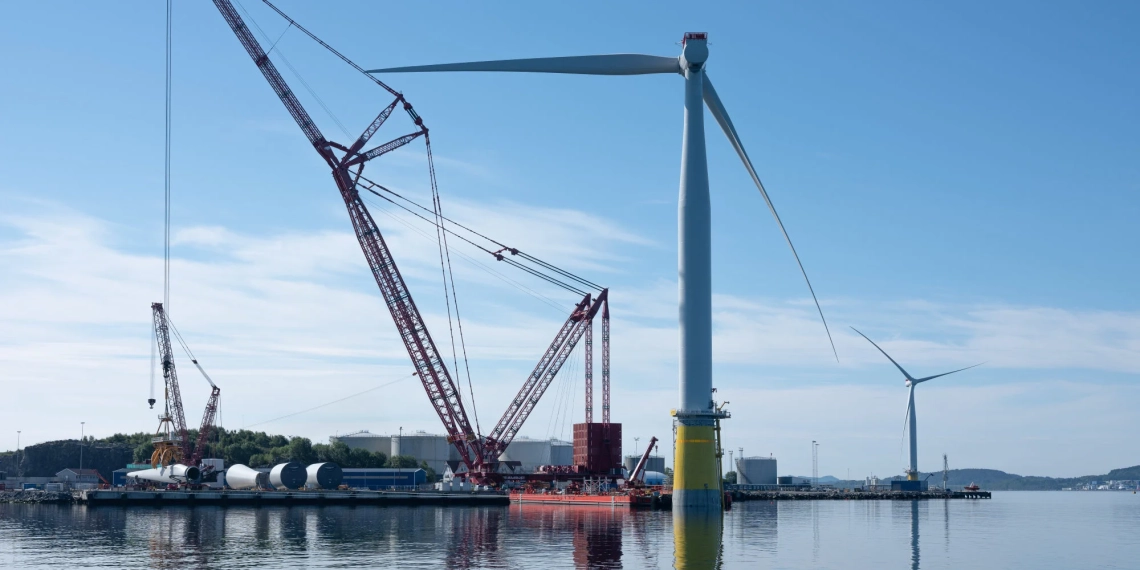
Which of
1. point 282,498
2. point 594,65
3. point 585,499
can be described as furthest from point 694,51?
point 282,498

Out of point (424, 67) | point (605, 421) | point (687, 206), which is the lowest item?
point (605, 421)

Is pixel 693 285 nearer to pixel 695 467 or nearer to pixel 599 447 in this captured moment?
pixel 695 467

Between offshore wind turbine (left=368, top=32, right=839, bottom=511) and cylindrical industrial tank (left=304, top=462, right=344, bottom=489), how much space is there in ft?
330

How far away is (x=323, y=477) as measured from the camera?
637 ft

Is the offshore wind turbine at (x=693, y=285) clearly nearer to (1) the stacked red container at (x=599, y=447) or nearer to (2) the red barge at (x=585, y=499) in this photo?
(2) the red barge at (x=585, y=499)

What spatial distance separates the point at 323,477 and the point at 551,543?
11986 cm

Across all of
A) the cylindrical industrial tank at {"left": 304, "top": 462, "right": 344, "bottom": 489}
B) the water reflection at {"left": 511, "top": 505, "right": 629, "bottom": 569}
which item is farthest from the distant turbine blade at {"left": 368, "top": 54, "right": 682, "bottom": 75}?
the cylindrical industrial tank at {"left": 304, "top": 462, "right": 344, "bottom": 489}

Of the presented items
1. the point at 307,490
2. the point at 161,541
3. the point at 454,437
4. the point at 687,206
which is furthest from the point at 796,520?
the point at 307,490

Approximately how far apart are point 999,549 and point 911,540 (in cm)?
1041

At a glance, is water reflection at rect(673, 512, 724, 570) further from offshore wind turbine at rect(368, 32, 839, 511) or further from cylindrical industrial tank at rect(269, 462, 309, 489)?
cylindrical industrial tank at rect(269, 462, 309, 489)

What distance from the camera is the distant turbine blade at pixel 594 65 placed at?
10456 centimetres

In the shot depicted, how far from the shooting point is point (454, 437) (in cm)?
17488

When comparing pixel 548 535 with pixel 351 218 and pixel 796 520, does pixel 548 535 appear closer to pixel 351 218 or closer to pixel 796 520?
pixel 796 520

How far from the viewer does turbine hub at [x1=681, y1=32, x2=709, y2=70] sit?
11194 cm
